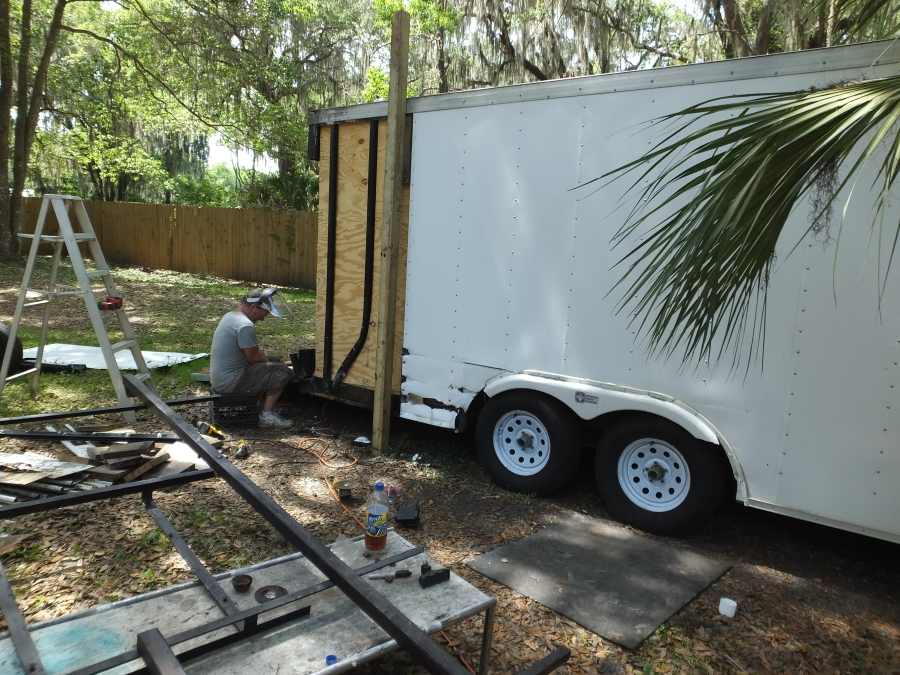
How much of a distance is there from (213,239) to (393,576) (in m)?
18.6

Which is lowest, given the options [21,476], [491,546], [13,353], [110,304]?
[491,546]

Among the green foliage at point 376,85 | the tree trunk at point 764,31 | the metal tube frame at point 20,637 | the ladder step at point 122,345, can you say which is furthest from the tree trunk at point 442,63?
the metal tube frame at point 20,637

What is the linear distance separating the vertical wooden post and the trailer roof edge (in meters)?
0.22

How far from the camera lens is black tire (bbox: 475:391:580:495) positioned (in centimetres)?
472

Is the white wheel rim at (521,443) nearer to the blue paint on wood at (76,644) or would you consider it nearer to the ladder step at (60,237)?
the blue paint on wood at (76,644)

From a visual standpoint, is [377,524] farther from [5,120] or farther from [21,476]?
[5,120]

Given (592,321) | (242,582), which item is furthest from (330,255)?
(242,582)

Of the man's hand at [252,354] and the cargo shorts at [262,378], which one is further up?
the man's hand at [252,354]

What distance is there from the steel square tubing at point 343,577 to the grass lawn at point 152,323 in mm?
4320

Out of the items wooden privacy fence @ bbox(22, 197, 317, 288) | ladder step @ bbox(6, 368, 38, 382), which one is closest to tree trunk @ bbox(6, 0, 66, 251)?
wooden privacy fence @ bbox(22, 197, 317, 288)

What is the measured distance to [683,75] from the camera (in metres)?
4.05

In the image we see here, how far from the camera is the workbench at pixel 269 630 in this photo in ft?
7.89

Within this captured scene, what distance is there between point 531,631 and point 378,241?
3.63 meters

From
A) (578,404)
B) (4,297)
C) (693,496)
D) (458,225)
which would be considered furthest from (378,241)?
(4,297)
